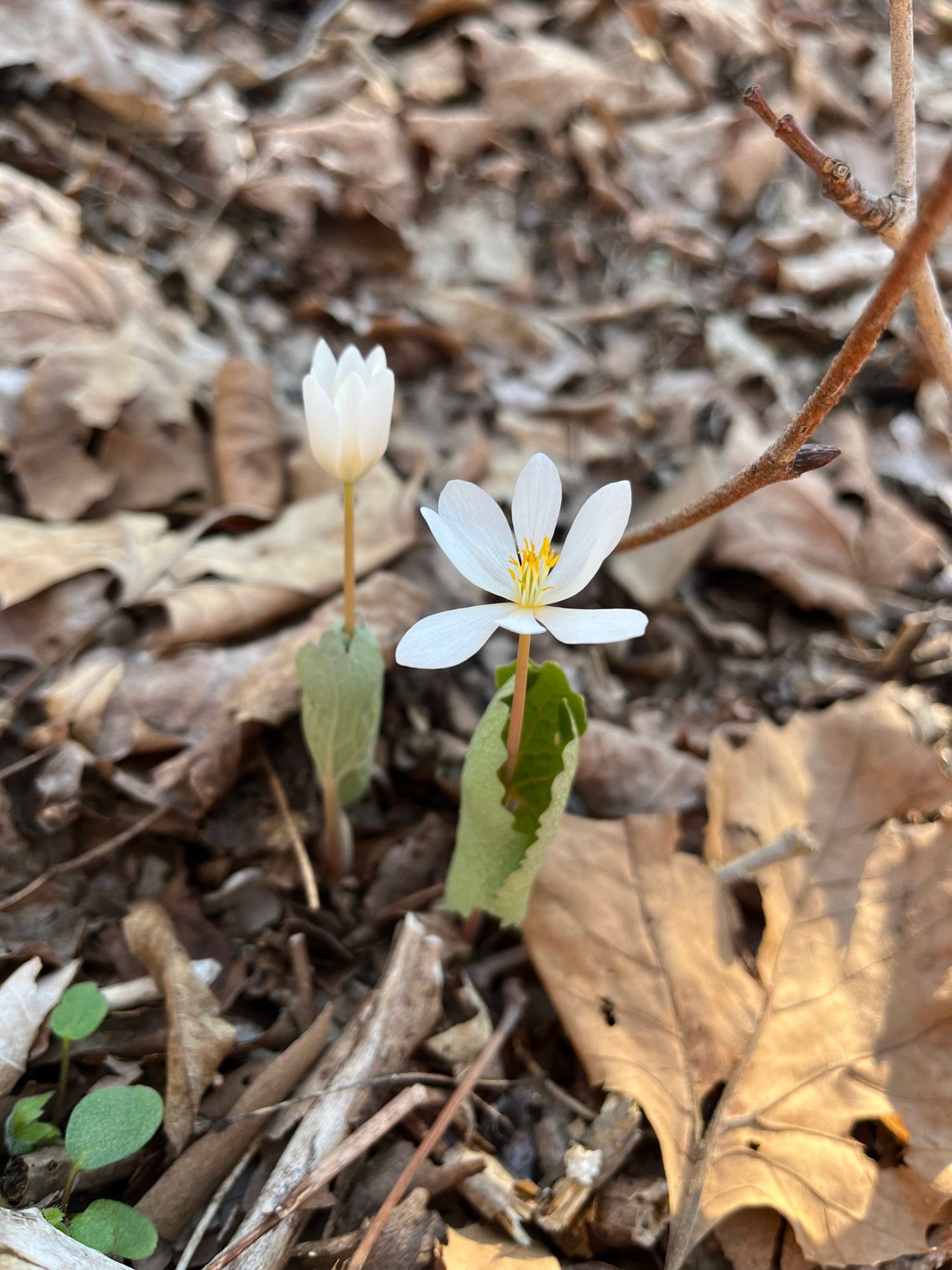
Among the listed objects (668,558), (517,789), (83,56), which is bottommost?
(668,558)

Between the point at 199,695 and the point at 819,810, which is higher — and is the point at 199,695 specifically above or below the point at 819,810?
below

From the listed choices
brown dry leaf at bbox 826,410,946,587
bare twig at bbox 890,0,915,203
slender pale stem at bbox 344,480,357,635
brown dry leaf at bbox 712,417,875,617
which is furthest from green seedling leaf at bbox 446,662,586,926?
brown dry leaf at bbox 826,410,946,587

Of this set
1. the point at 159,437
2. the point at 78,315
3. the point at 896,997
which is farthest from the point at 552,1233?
the point at 78,315

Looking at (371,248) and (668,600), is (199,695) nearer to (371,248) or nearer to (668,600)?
(668,600)

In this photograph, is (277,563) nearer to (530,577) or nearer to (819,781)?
(530,577)

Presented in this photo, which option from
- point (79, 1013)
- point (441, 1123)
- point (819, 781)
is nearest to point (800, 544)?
point (819, 781)

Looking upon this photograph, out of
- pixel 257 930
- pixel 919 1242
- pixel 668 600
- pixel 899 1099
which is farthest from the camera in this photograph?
pixel 668 600
